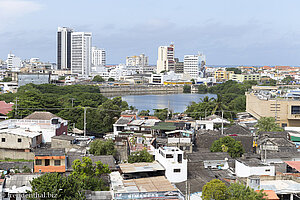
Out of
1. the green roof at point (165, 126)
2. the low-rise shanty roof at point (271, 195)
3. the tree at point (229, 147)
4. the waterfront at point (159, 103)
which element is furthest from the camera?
the waterfront at point (159, 103)

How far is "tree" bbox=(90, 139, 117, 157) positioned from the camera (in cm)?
1359

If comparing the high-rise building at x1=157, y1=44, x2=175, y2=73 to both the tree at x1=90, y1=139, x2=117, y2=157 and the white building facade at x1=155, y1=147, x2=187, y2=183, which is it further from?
the white building facade at x1=155, y1=147, x2=187, y2=183

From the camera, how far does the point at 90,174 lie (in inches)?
409

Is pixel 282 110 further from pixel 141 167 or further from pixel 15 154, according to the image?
pixel 15 154

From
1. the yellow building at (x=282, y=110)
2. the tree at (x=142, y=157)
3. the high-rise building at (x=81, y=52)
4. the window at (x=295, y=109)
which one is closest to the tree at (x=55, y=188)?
the tree at (x=142, y=157)

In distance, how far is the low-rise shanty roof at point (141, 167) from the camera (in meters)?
11.0

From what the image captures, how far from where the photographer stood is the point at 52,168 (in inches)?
453

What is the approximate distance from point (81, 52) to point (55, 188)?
230 feet

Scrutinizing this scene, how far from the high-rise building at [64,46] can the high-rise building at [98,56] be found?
15991 millimetres

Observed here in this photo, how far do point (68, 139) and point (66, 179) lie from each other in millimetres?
6643

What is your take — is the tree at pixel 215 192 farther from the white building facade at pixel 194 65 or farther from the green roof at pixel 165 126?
the white building facade at pixel 194 65

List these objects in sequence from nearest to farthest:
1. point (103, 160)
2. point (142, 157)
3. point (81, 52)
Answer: point (103, 160) → point (142, 157) → point (81, 52)

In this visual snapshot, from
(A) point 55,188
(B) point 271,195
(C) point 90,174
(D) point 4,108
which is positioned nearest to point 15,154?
(C) point 90,174

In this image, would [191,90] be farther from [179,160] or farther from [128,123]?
[179,160]
